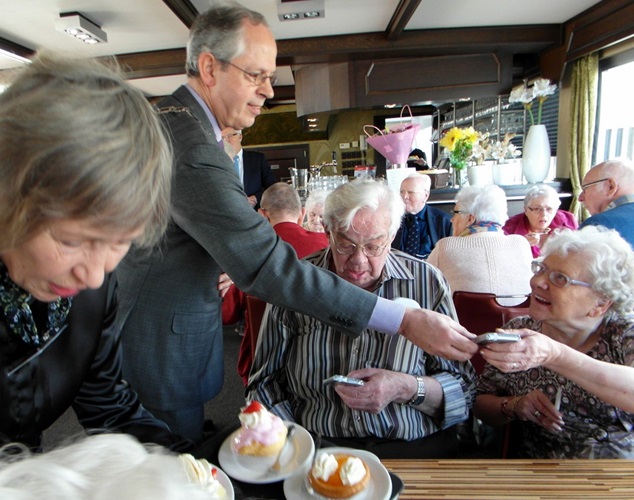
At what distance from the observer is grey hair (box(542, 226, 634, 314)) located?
4.42 feet

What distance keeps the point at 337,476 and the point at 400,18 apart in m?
4.48

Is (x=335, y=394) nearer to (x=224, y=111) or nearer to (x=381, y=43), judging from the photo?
(x=224, y=111)

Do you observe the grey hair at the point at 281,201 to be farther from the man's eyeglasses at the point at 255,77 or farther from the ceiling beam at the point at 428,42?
the ceiling beam at the point at 428,42

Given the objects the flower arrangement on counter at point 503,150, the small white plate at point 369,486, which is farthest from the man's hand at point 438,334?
the flower arrangement on counter at point 503,150

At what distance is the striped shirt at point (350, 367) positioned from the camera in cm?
146

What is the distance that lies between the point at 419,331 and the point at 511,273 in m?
1.35

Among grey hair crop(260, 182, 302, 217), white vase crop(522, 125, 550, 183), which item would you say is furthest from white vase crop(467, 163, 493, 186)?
grey hair crop(260, 182, 302, 217)

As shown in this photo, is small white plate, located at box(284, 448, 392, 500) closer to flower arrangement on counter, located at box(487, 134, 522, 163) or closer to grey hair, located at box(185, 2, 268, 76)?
grey hair, located at box(185, 2, 268, 76)

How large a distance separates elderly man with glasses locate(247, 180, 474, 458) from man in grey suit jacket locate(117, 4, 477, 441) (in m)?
0.24

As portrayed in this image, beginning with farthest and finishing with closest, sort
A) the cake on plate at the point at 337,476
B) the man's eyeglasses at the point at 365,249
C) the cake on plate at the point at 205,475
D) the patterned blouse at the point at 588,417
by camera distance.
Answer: the man's eyeglasses at the point at 365,249
the patterned blouse at the point at 588,417
the cake on plate at the point at 337,476
the cake on plate at the point at 205,475

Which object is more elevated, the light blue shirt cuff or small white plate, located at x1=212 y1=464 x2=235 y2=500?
the light blue shirt cuff

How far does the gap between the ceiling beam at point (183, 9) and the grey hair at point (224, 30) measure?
8.57 feet

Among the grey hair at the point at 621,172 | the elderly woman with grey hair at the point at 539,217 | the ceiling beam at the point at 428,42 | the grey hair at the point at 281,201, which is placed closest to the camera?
the grey hair at the point at 621,172

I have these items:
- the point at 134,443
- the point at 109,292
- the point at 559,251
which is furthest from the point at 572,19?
the point at 134,443
